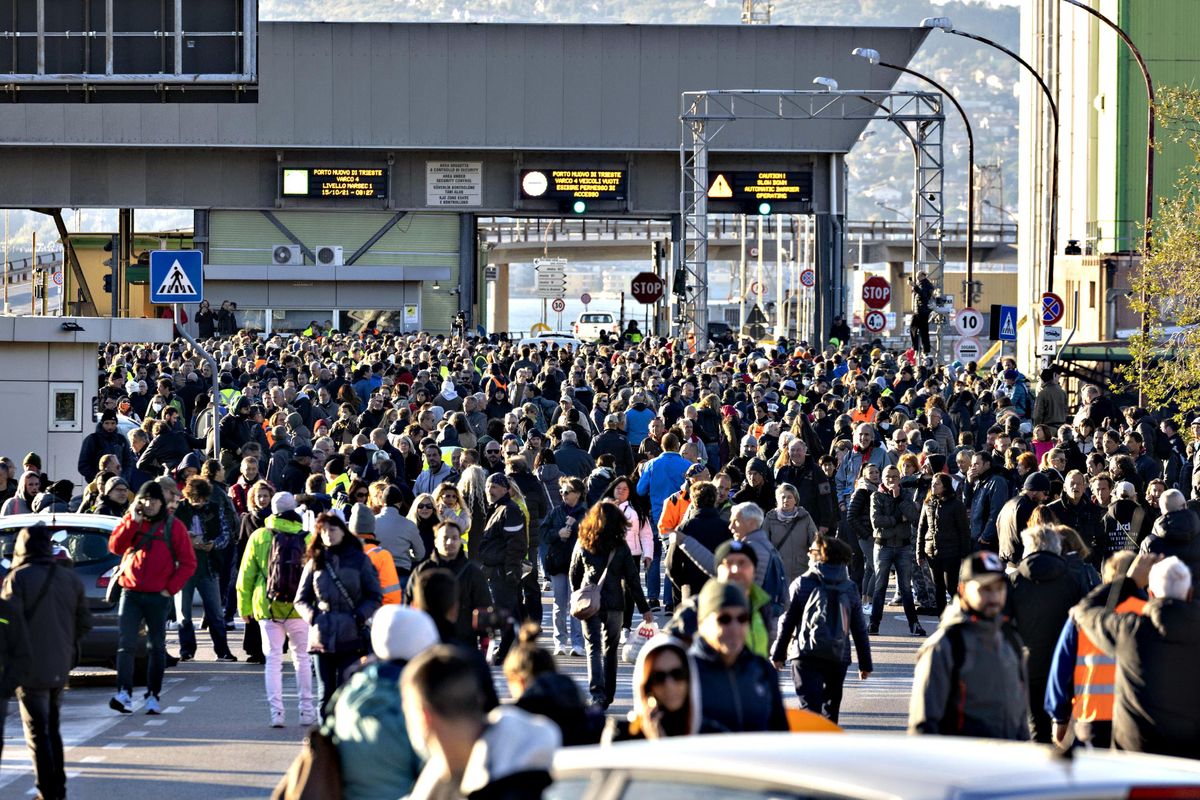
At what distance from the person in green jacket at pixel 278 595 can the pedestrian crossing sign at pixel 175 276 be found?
730 cm

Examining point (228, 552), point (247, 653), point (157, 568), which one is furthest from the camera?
point (228, 552)

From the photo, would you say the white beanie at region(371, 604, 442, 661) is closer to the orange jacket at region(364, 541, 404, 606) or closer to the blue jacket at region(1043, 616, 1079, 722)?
the blue jacket at region(1043, 616, 1079, 722)

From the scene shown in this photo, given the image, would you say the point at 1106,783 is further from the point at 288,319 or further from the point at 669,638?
the point at 288,319

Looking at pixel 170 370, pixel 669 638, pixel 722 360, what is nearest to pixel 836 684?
pixel 669 638

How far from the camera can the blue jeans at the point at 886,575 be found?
17750 mm

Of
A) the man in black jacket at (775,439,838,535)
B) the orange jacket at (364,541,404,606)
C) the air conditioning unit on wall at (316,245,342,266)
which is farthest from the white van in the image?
the orange jacket at (364,541,404,606)

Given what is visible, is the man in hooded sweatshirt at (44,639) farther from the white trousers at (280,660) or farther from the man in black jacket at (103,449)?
the man in black jacket at (103,449)

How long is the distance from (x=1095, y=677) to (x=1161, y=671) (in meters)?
1.01

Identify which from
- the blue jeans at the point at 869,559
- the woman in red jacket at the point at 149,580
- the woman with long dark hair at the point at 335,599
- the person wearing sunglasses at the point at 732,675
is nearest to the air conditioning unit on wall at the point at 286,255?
the blue jeans at the point at 869,559

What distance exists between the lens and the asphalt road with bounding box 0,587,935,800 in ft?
37.6

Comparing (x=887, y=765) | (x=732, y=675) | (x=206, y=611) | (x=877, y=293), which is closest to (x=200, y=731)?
(x=206, y=611)

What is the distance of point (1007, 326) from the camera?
3494 centimetres

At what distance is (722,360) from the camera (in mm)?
37844

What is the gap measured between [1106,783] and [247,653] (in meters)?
12.0
